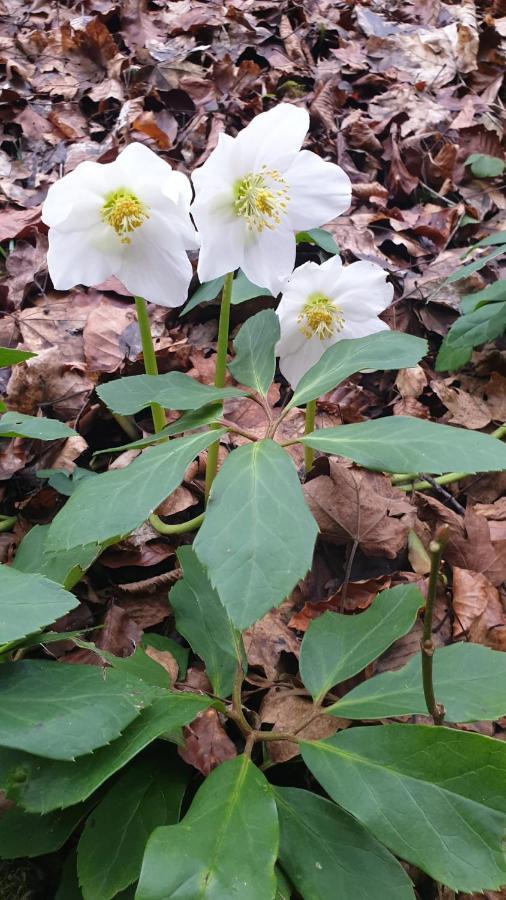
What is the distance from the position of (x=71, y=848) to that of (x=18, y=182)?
2.00m

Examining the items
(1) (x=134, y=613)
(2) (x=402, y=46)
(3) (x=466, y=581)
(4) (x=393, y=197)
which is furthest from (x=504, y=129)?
(1) (x=134, y=613)

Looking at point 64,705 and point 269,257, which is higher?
point 269,257

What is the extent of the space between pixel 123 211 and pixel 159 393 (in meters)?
0.30

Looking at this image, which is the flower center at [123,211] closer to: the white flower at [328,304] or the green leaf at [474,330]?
the white flower at [328,304]

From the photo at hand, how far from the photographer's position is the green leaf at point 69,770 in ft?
2.08

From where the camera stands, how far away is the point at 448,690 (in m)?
0.75

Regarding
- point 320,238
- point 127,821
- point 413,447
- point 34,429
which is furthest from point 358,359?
point 127,821

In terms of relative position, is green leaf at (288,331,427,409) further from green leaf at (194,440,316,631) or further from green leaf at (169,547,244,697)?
green leaf at (169,547,244,697)

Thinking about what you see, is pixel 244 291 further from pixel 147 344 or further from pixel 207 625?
pixel 207 625

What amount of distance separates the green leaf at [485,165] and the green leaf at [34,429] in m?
1.78

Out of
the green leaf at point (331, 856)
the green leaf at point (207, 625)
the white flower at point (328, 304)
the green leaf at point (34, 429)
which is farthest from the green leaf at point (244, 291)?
the green leaf at point (331, 856)

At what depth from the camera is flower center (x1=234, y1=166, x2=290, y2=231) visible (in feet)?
3.22

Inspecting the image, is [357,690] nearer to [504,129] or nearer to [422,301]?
[422,301]

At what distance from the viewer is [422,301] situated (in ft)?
5.59
